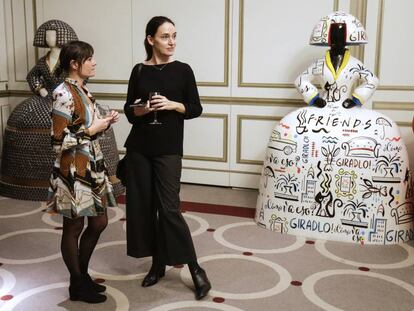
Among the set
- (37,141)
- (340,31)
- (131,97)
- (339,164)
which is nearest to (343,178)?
(339,164)

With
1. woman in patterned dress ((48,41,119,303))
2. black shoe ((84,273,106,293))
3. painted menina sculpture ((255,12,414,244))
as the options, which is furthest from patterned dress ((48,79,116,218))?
painted menina sculpture ((255,12,414,244))

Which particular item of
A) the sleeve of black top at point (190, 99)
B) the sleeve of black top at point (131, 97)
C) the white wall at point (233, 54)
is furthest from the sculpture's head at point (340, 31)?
the sleeve of black top at point (131, 97)

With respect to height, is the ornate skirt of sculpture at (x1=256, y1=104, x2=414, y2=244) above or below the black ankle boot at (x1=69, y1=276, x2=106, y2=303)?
above

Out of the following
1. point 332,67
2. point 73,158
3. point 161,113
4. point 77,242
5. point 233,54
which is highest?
point 233,54

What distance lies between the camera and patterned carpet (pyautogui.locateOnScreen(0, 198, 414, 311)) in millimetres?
2299

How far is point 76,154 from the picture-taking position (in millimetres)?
2168

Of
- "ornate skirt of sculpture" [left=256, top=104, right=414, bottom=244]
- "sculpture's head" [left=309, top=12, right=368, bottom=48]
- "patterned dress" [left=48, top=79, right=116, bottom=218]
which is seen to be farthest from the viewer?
"sculpture's head" [left=309, top=12, right=368, bottom=48]

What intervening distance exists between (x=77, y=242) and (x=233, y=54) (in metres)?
2.50

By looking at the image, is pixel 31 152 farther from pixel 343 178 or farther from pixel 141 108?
pixel 343 178

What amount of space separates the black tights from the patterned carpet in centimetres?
18

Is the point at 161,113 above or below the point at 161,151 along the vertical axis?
above

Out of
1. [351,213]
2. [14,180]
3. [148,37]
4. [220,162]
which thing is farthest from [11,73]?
[351,213]

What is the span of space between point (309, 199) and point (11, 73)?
3450 millimetres

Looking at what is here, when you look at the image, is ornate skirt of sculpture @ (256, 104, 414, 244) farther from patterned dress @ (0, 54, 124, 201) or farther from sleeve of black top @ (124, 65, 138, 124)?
patterned dress @ (0, 54, 124, 201)
